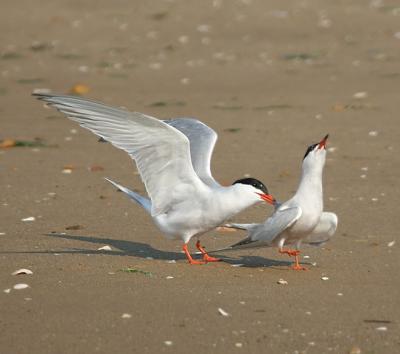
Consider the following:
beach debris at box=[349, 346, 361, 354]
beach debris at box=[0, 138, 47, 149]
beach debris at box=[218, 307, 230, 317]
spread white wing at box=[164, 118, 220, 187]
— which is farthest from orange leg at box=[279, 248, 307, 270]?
beach debris at box=[0, 138, 47, 149]

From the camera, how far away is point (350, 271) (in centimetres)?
660

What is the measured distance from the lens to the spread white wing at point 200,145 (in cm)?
721

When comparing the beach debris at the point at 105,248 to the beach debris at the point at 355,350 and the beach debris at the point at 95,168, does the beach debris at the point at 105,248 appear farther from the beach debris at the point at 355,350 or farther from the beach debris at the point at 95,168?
the beach debris at the point at 95,168

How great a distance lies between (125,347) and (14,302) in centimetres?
92

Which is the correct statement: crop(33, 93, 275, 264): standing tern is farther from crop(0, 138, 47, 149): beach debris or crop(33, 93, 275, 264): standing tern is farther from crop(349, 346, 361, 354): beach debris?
crop(0, 138, 47, 149): beach debris

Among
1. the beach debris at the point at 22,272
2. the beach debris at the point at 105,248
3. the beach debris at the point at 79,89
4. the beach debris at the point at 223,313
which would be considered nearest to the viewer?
the beach debris at the point at 223,313

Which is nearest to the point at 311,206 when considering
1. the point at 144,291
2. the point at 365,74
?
the point at 144,291

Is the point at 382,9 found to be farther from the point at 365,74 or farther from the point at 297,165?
the point at 297,165

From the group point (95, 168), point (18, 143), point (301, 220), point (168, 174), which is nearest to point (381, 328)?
point (301, 220)

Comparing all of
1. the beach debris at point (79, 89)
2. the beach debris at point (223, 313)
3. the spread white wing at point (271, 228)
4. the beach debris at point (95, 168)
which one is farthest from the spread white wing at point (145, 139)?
the beach debris at point (79, 89)

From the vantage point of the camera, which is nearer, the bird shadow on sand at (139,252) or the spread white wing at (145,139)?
the spread white wing at (145,139)

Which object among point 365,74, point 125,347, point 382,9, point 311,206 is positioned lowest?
point 125,347

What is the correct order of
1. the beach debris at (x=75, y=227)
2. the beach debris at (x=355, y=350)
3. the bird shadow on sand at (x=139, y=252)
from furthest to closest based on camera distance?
the beach debris at (x=75, y=227) < the bird shadow on sand at (x=139, y=252) < the beach debris at (x=355, y=350)

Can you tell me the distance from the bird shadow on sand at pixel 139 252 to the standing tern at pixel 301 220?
10.6 inches
